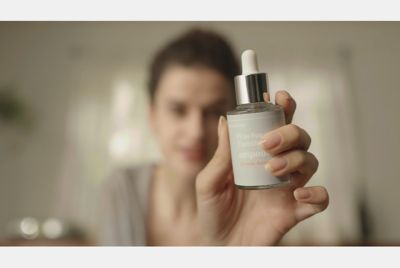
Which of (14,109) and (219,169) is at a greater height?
(14,109)

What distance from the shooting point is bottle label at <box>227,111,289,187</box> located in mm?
408

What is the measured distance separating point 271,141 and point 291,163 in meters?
0.04

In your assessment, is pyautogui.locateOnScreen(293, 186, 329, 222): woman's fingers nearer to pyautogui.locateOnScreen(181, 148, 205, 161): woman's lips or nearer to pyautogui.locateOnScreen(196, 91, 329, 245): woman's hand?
pyautogui.locateOnScreen(196, 91, 329, 245): woman's hand

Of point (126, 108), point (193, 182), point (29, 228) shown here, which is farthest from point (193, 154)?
point (29, 228)

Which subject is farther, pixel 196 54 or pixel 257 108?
pixel 196 54

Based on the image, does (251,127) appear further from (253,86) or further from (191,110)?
(191,110)

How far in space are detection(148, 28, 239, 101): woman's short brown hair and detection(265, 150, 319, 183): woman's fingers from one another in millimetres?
202

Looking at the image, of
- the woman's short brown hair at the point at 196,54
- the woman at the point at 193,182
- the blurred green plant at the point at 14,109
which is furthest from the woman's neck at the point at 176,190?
the blurred green plant at the point at 14,109

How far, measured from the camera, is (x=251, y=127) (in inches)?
16.1

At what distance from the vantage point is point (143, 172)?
0.60m

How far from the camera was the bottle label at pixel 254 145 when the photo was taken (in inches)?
16.1

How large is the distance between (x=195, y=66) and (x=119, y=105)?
15 cm

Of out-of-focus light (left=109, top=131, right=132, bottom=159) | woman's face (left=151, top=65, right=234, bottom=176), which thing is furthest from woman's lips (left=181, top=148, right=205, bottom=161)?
out-of-focus light (left=109, top=131, right=132, bottom=159)
